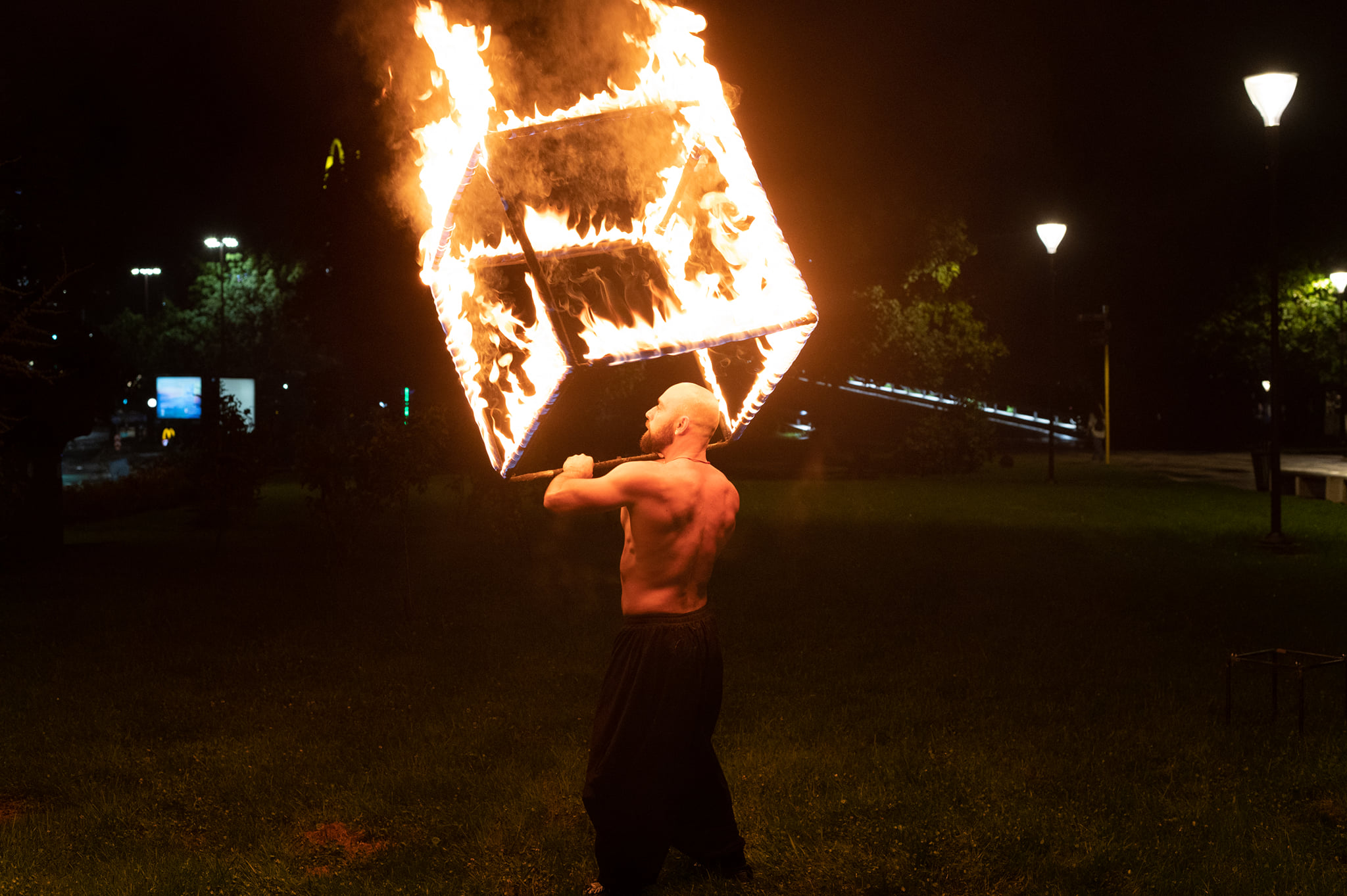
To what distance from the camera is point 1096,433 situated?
4822 centimetres

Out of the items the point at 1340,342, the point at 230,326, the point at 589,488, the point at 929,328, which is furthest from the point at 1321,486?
the point at 230,326

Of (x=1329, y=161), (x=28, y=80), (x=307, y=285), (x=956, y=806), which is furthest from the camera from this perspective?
(x=1329, y=161)

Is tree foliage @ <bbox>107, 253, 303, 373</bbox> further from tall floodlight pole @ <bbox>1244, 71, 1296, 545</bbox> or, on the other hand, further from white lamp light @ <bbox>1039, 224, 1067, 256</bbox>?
tall floodlight pole @ <bbox>1244, 71, 1296, 545</bbox>

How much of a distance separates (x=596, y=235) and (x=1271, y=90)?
12.8 meters

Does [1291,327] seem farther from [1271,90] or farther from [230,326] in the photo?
[230,326]

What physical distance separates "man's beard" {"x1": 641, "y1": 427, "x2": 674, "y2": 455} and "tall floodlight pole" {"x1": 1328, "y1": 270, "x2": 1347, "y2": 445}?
37700 mm

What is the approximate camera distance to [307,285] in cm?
2286

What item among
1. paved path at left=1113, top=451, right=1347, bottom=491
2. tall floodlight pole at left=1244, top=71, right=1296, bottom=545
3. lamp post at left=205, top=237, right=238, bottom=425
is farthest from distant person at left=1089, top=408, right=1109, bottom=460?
lamp post at left=205, top=237, right=238, bottom=425

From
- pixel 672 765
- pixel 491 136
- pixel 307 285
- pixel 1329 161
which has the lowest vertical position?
pixel 672 765

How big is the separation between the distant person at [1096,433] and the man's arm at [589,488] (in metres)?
39.1

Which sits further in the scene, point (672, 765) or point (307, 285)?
point (307, 285)

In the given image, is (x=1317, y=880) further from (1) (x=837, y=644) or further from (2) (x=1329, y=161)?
(2) (x=1329, y=161)

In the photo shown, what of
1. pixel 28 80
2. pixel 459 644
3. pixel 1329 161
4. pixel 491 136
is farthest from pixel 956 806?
pixel 1329 161

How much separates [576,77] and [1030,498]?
2128 cm
